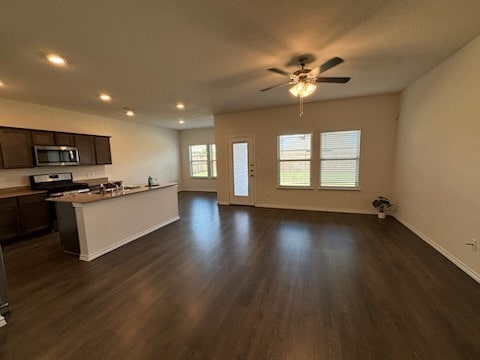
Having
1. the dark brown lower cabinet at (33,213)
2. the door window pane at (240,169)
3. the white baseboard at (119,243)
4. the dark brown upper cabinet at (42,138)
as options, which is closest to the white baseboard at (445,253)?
the door window pane at (240,169)

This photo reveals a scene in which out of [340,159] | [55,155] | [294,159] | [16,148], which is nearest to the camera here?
[16,148]

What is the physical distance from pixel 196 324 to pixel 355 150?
4.96 m

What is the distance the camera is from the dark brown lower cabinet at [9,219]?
3.63 m

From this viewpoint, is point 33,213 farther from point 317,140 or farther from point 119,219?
point 317,140

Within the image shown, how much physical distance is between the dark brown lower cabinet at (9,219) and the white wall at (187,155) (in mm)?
5919

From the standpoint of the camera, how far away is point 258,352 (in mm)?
1567

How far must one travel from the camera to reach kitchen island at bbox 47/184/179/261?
3.08m

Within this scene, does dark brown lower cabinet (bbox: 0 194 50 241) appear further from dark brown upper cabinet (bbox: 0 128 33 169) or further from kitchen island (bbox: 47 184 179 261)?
kitchen island (bbox: 47 184 179 261)

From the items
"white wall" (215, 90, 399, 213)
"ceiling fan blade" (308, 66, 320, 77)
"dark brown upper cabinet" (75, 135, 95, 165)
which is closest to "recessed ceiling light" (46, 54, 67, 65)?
"dark brown upper cabinet" (75, 135, 95, 165)

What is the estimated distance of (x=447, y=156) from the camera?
9.60 feet

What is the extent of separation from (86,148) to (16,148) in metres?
1.35

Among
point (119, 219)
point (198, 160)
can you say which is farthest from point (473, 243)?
point (198, 160)

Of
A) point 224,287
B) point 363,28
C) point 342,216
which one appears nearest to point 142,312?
point 224,287

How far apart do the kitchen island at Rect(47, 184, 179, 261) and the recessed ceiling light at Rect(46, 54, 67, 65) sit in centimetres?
188
